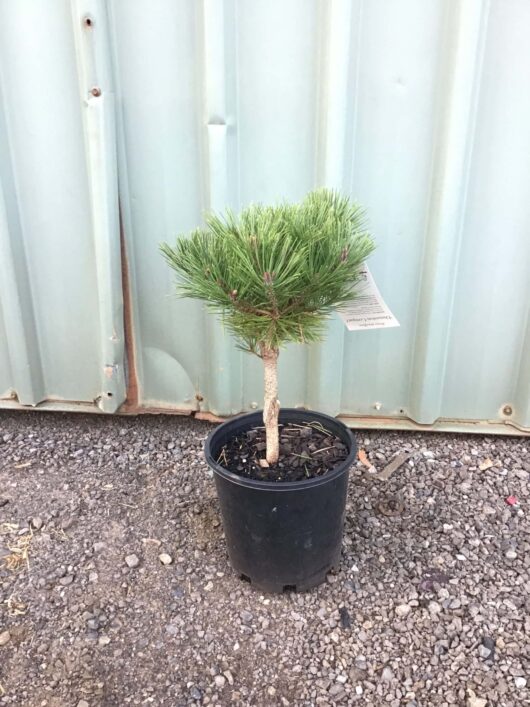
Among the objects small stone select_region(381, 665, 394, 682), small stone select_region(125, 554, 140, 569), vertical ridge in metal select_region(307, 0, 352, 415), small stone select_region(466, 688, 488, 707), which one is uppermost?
vertical ridge in metal select_region(307, 0, 352, 415)

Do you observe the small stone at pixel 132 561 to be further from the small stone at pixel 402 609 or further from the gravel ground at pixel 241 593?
the small stone at pixel 402 609

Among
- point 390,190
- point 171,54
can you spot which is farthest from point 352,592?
point 171,54

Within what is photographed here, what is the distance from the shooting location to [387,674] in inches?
47.2

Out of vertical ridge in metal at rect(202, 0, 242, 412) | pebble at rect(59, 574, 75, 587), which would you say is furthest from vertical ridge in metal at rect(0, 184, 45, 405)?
pebble at rect(59, 574, 75, 587)

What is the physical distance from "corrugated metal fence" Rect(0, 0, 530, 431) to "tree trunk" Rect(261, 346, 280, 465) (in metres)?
0.53

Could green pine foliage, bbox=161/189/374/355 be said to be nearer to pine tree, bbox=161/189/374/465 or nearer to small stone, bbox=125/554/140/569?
pine tree, bbox=161/189/374/465

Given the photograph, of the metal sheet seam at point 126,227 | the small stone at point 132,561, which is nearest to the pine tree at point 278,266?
the metal sheet seam at point 126,227

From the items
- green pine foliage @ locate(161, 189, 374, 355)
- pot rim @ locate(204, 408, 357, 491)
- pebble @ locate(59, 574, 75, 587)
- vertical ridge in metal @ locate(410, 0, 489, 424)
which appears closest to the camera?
green pine foliage @ locate(161, 189, 374, 355)

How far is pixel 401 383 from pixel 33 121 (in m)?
1.51

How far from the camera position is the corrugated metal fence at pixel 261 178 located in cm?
161

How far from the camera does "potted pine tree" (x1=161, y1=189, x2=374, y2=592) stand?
1.11 metres

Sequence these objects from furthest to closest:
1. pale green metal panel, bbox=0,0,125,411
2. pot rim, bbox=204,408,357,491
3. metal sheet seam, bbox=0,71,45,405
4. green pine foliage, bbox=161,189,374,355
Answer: metal sheet seam, bbox=0,71,45,405
pale green metal panel, bbox=0,0,125,411
pot rim, bbox=204,408,357,491
green pine foliage, bbox=161,189,374,355

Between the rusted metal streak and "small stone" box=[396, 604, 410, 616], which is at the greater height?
the rusted metal streak

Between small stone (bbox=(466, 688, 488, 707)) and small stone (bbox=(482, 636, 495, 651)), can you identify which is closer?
small stone (bbox=(466, 688, 488, 707))
